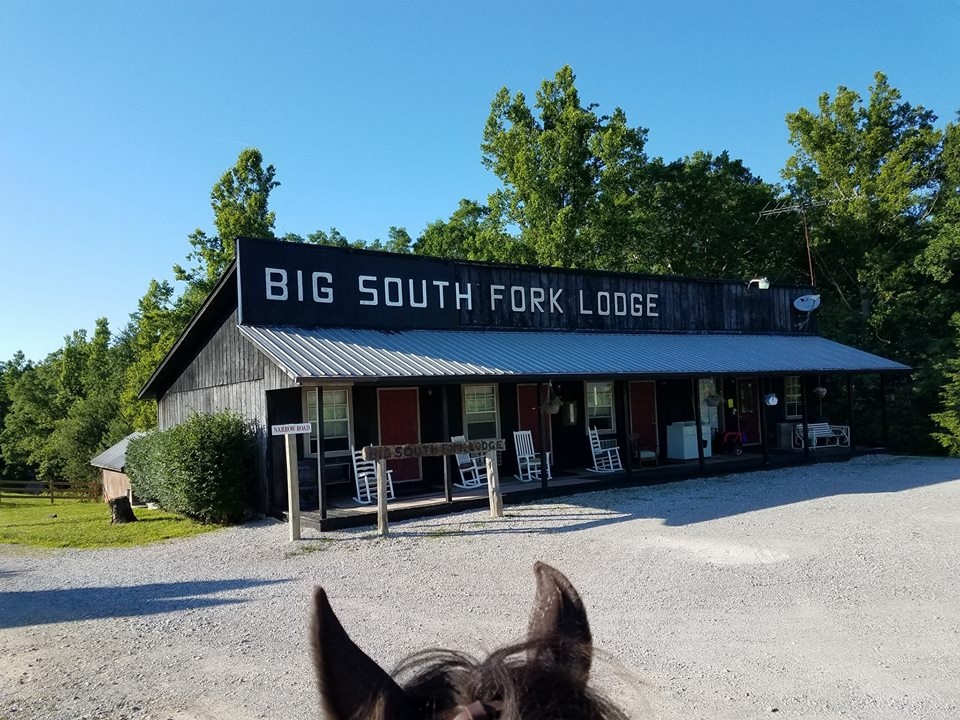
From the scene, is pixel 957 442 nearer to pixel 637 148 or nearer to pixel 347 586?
pixel 637 148

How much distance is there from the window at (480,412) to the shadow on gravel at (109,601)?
7626 millimetres

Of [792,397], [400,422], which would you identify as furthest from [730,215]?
[400,422]

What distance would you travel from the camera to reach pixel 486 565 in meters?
8.71

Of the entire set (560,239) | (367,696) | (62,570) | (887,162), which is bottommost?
(62,570)

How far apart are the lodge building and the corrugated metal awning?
0.06 m

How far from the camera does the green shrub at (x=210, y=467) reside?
12.7m

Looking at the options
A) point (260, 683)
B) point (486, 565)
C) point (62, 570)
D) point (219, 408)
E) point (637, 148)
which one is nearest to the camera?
point (260, 683)

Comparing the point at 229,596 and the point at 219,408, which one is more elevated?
the point at 219,408

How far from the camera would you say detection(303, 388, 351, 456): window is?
45.0 feet

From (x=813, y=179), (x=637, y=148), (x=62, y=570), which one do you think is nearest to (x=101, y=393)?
(x=637, y=148)

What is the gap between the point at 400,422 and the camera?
14.7 metres

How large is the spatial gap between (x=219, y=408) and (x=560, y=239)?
1646cm

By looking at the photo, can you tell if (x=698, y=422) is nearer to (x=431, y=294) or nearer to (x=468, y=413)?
(x=468, y=413)

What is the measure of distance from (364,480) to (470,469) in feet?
Result: 8.52
